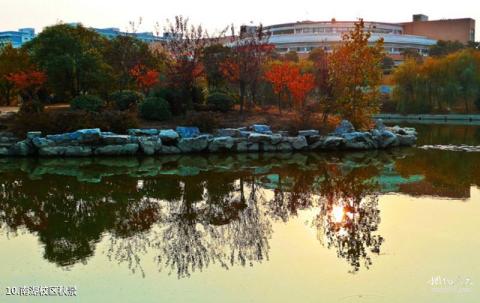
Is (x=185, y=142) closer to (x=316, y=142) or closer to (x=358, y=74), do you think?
(x=316, y=142)

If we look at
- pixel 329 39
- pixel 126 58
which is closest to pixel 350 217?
pixel 126 58

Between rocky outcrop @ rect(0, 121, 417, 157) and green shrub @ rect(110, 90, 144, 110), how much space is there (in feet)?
8.63

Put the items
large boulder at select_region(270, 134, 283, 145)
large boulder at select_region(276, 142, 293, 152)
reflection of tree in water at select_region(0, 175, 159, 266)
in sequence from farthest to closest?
large boulder at select_region(276, 142, 293, 152)
large boulder at select_region(270, 134, 283, 145)
reflection of tree in water at select_region(0, 175, 159, 266)

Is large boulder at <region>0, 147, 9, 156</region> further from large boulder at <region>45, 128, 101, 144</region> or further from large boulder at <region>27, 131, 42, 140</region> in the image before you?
large boulder at <region>45, 128, 101, 144</region>

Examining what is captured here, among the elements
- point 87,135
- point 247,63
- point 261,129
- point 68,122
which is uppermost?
point 247,63

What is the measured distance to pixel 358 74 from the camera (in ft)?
51.6

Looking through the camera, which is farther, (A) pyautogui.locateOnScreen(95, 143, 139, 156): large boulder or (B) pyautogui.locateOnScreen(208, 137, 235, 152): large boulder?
(B) pyautogui.locateOnScreen(208, 137, 235, 152): large boulder

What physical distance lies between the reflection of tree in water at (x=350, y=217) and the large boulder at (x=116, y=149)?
209 inches

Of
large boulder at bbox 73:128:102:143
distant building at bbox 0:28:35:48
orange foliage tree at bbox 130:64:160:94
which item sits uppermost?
distant building at bbox 0:28:35:48

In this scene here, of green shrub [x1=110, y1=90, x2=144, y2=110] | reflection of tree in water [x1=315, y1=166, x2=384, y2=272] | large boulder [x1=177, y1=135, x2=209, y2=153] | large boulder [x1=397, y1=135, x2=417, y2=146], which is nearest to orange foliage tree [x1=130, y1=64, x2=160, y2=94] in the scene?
green shrub [x1=110, y1=90, x2=144, y2=110]

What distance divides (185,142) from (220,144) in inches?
37.2

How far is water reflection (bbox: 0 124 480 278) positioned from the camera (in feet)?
18.7

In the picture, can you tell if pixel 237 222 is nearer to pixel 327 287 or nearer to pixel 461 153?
pixel 327 287

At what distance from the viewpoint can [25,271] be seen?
5.01m
